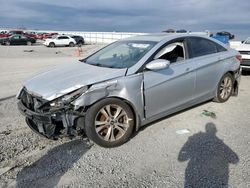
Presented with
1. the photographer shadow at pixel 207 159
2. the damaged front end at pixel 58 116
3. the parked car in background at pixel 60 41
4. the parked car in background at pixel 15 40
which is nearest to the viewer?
the photographer shadow at pixel 207 159

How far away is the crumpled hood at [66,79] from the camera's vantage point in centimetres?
383

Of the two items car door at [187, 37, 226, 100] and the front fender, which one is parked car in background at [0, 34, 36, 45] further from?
the front fender

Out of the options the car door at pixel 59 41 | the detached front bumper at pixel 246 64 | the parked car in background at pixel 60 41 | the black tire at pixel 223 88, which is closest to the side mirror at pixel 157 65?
the black tire at pixel 223 88

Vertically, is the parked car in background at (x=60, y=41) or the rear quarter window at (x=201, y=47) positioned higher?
the rear quarter window at (x=201, y=47)

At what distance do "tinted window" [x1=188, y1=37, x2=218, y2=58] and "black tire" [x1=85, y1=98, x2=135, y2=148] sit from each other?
1.92 metres

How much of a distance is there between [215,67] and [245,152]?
2220 mm

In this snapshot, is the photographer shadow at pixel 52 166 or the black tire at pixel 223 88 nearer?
the photographer shadow at pixel 52 166

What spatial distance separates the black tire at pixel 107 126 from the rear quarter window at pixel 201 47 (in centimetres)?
191

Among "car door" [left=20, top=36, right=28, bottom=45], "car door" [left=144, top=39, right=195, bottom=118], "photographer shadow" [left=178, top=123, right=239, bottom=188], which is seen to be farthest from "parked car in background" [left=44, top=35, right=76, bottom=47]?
"photographer shadow" [left=178, top=123, right=239, bottom=188]

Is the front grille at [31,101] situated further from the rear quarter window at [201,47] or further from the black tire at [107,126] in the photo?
the rear quarter window at [201,47]

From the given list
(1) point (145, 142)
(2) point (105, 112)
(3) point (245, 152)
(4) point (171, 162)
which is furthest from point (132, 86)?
(3) point (245, 152)

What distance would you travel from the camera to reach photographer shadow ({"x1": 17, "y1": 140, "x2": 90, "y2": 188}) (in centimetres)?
324

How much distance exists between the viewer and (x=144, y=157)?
12.5 ft

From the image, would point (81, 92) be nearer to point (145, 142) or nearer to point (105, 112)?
point (105, 112)
